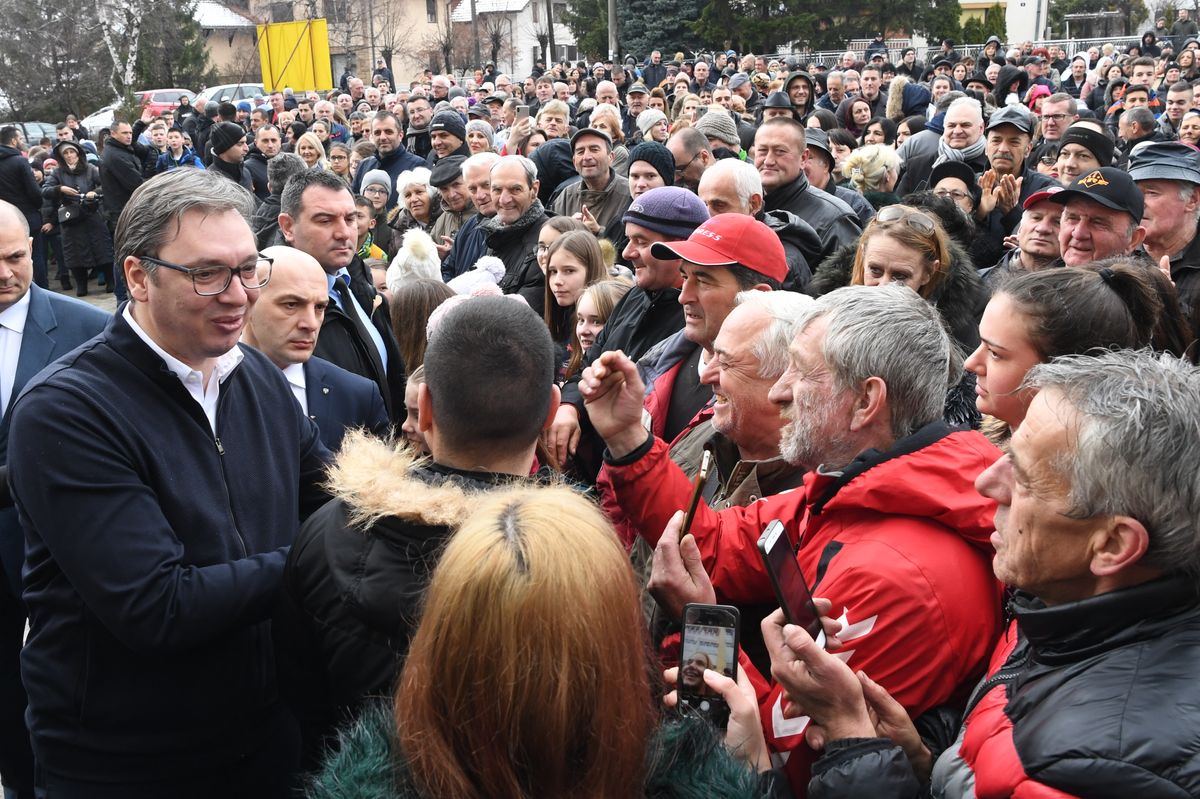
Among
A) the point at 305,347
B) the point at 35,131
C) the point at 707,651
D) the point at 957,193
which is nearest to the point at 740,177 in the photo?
the point at 957,193

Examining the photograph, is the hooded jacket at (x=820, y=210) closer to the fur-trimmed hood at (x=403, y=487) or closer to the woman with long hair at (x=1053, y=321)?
the woman with long hair at (x=1053, y=321)

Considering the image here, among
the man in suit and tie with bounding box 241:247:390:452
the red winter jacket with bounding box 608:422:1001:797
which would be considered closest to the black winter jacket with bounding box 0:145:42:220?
the man in suit and tie with bounding box 241:247:390:452

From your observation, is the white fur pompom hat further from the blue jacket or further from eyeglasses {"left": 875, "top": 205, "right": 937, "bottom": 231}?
the blue jacket

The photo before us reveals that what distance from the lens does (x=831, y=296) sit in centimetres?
268

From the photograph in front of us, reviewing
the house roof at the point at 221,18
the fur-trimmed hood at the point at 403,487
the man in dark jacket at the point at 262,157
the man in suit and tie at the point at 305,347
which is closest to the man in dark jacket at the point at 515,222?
the man in suit and tie at the point at 305,347

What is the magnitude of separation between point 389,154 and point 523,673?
968 cm

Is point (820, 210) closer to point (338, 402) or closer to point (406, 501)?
point (338, 402)

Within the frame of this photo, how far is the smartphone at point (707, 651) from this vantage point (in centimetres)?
199

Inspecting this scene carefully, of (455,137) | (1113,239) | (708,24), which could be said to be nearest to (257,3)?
(708,24)

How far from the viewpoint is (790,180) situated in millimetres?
6520

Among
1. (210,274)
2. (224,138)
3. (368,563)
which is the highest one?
(224,138)

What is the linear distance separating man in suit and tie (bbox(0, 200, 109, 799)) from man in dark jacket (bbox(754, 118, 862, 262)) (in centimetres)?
425

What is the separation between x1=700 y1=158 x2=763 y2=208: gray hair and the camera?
5516mm

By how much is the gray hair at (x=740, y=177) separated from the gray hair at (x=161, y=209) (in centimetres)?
353
